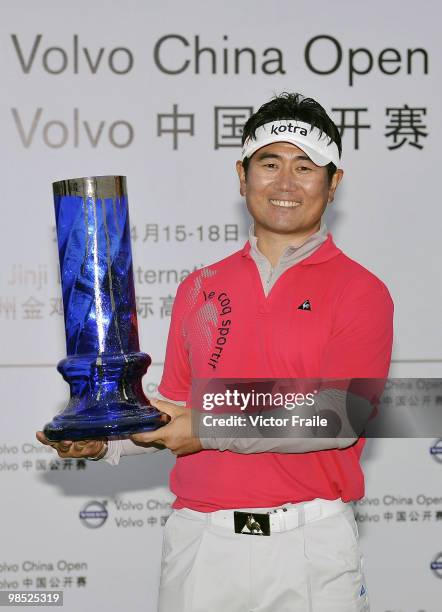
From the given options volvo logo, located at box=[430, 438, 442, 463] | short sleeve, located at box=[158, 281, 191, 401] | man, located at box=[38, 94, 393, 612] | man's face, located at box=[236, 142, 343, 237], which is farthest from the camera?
volvo logo, located at box=[430, 438, 442, 463]

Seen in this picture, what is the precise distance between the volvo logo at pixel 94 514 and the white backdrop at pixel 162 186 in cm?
2

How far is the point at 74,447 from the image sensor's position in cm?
221

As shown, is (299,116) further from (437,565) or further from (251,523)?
(437,565)

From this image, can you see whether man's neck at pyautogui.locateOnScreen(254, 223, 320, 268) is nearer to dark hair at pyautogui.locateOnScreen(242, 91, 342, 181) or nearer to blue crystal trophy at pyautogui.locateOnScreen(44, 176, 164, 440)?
dark hair at pyautogui.locateOnScreen(242, 91, 342, 181)

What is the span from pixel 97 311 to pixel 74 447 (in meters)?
0.39

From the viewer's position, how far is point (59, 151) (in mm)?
3619

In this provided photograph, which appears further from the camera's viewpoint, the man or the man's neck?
the man's neck

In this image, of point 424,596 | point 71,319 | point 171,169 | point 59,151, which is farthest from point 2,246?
point 424,596

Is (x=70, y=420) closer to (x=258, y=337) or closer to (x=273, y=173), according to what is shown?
(x=258, y=337)

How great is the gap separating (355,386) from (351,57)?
1.74 metres

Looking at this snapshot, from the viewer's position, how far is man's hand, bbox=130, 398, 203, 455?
2.10 m

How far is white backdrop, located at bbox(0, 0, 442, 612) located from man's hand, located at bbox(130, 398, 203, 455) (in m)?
1.46

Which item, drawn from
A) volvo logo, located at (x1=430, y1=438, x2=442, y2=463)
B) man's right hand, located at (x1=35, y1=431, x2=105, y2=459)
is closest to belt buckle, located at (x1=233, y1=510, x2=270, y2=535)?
man's right hand, located at (x1=35, y1=431, x2=105, y2=459)

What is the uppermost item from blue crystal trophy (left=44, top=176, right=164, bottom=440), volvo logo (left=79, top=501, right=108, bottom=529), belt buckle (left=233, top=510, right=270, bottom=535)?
blue crystal trophy (left=44, top=176, right=164, bottom=440)
